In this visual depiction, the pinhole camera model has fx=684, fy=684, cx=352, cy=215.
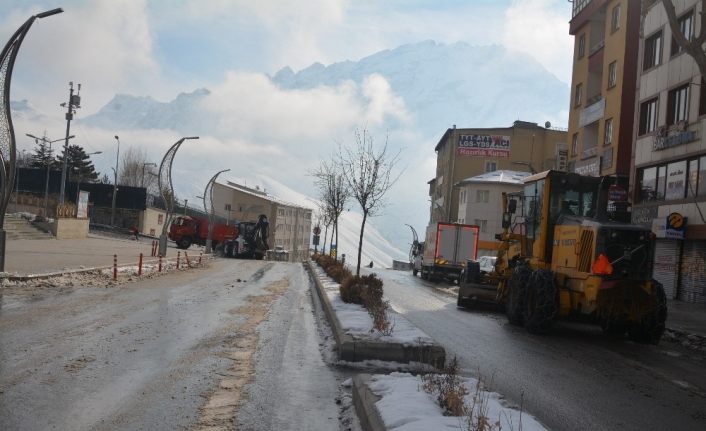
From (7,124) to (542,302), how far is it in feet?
47.5

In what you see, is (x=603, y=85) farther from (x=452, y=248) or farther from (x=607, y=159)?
(x=452, y=248)

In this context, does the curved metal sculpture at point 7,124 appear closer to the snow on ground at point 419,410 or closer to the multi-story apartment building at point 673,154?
the snow on ground at point 419,410

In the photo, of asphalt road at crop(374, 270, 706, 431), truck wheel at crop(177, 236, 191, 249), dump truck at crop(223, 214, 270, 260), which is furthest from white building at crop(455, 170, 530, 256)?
asphalt road at crop(374, 270, 706, 431)

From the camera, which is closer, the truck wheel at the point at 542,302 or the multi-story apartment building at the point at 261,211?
the truck wheel at the point at 542,302

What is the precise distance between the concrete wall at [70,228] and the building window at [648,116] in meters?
36.2

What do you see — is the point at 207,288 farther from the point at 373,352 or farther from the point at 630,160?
the point at 630,160

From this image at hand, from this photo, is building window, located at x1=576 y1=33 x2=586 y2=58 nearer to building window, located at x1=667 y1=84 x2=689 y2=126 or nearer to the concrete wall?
building window, located at x1=667 y1=84 x2=689 y2=126

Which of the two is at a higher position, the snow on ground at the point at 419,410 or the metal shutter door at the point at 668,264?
the metal shutter door at the point at 668,264

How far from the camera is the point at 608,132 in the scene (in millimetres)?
34875

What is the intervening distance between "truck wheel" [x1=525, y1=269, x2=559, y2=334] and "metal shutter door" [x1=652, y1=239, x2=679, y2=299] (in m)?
15.2

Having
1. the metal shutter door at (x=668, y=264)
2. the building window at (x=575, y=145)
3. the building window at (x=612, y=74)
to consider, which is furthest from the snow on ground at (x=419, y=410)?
the building window at (x=575, y=145)

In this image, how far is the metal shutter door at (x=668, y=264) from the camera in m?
26.5

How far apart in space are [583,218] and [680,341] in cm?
412

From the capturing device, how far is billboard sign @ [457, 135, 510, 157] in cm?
7300
